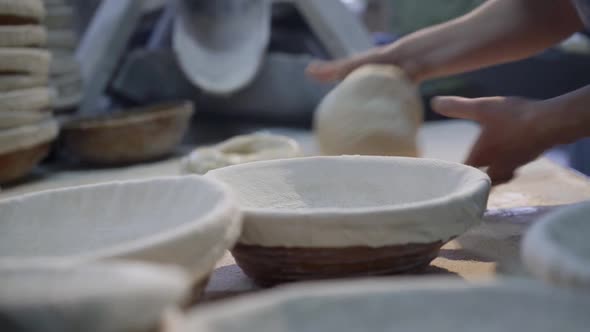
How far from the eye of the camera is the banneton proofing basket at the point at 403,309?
0.52m

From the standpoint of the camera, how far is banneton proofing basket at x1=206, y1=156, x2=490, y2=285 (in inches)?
33.3

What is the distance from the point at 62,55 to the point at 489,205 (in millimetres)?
2004

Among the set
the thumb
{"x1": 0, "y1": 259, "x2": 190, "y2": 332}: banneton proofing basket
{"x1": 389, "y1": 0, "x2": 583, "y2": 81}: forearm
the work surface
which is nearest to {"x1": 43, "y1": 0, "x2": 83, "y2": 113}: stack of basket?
the work surface

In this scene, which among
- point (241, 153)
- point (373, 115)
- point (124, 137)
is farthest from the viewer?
point (124, 137)

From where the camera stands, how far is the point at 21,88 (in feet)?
6.95

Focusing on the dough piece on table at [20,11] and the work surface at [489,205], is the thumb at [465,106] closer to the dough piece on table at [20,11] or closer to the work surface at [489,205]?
the work surface at [489,205]

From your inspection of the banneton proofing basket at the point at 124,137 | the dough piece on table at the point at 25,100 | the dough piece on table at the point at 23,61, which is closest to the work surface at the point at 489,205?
the banneton proofing basket at the point at 124,137

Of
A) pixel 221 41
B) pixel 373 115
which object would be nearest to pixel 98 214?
pixel 373 115

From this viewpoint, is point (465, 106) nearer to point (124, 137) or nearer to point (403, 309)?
point (403, 309)

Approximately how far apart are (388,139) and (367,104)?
0.43 ft

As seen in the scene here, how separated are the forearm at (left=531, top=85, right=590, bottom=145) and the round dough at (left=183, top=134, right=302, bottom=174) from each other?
915mm

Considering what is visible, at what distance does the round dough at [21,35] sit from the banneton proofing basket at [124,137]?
49cm

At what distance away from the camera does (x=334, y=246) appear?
0.86 meters

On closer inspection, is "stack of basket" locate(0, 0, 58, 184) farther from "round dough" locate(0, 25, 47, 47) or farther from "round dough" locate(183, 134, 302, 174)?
"round dough" locate(183, 134, 302, 174)
